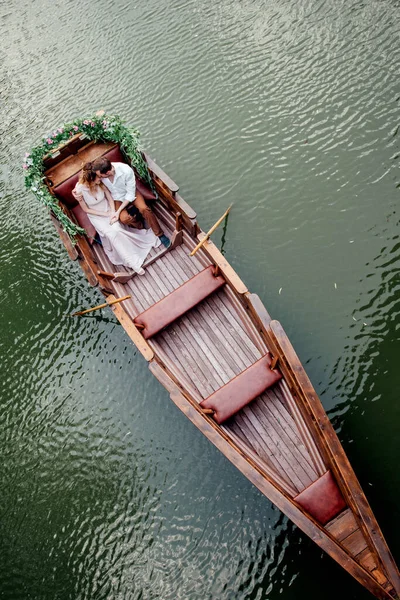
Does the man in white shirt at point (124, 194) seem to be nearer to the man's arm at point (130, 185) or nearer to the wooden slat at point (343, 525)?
the man's arm at point (130, 185)

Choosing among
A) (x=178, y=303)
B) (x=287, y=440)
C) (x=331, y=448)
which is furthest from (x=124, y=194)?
(x=331, y=448)

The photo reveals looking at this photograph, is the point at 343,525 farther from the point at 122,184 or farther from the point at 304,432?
the point at 122,184

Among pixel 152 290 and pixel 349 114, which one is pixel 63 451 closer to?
pixel 152 290

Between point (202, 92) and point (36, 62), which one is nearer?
point (202, 92)

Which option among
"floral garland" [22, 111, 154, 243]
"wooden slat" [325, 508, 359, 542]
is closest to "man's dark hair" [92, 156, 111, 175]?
"floral garland" [22, 111, 154, 243]

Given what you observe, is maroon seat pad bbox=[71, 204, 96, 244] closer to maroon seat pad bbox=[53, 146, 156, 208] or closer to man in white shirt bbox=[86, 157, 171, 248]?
maroon seat pad bbox=[53, 146, 156, 208]

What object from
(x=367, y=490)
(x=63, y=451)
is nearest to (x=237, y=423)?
(x=367, y=490)
